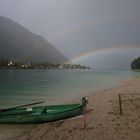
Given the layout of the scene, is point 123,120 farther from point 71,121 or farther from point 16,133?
point 16,133

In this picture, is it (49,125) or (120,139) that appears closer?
(120,139)

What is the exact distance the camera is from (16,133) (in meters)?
18.2

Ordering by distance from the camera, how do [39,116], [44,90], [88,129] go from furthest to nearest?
[44,90] → [39,116] → [88,129]

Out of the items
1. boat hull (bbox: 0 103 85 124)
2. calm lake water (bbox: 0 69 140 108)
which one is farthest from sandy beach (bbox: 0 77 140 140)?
calm lake water (bbox: 0 69 140 108)

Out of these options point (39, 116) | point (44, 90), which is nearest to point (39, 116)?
Result: point (39, 116)

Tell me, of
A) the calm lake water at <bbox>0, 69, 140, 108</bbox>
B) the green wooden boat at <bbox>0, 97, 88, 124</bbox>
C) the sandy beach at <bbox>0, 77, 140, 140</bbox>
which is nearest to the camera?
the sandy beach at <bbox>0, 77, 140, 140</bbox>

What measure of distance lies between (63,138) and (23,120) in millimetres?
5553

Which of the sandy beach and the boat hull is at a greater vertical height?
the boat hull

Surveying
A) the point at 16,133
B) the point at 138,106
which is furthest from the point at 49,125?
the point at 138,106

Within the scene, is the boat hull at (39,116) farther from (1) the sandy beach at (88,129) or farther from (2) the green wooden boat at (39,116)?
(1) the sandy beach at (88,129)

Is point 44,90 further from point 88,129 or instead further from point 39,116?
point 88,129

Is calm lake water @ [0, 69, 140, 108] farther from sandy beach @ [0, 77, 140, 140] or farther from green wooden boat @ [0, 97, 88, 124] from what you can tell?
sandy beach @ [0, 77, 140, 140]

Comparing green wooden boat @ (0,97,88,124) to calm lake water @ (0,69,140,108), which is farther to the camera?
calm lake water @ (0,69,140,108)

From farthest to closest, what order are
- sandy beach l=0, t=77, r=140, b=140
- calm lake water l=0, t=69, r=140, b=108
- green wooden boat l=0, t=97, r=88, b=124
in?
calm lake water l=0, t=69, r=140, b=108 < green wooden boat l=0, t=97, r=88, b=124 < sandy beach l=0, t=77, r=140, b=140
